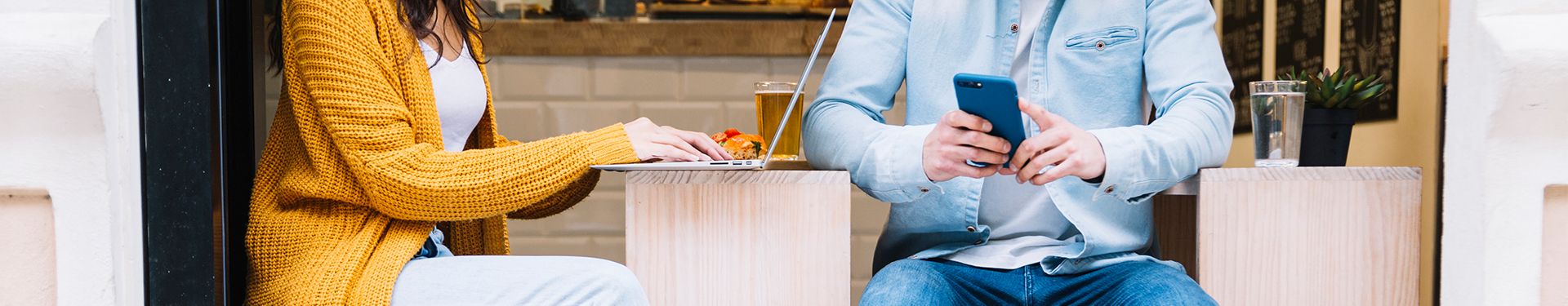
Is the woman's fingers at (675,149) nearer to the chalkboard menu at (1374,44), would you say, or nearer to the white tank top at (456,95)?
the white tank top at (456,95)

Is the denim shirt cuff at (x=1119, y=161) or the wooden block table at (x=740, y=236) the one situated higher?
the denim shirt cuff at (x=1119, y=161)

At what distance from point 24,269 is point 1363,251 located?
155cm

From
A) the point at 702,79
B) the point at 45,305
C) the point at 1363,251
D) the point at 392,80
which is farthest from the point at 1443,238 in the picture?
the point at 702,79

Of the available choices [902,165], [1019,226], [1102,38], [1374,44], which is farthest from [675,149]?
[1374,44]

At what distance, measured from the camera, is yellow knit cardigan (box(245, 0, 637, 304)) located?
4.87ft

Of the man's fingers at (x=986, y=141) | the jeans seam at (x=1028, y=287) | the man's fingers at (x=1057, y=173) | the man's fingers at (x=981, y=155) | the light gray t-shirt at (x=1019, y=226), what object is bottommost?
the jeans seam at (x=1028, y=287)

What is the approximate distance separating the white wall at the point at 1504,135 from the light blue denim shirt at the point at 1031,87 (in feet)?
0.94

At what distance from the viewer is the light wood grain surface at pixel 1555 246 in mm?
1448

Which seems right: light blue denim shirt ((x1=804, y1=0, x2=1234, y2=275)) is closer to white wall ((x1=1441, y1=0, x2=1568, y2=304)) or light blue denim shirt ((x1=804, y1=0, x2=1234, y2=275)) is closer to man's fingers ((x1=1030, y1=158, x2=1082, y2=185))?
man's fingers ((x1=1030, y1=158, x2=1082, y2=185))

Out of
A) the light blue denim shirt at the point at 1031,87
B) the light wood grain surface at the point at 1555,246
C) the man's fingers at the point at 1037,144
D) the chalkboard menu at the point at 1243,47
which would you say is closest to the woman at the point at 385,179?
the light blue denim shirt at the point at 1031,87

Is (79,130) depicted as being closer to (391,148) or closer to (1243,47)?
(391,148)

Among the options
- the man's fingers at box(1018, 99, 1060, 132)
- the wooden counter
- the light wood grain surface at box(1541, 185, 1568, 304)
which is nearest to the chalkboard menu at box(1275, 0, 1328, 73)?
the wooden counter

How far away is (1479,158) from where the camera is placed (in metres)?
1.45

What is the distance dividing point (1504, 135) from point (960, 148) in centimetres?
58
